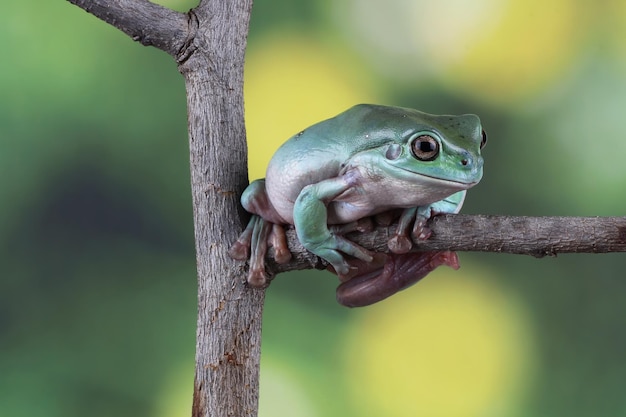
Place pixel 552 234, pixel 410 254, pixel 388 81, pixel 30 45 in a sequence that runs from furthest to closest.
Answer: pixel 388 81, pixel 30 45, pixel 410 254, pixel 552 234

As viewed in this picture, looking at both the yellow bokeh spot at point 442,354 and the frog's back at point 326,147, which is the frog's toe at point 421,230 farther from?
the yellow bokeh spot at point 442,354

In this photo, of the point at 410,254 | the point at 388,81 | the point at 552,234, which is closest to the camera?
the point at 552,234

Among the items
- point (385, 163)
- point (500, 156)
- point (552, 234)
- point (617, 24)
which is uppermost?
point (617, 24)

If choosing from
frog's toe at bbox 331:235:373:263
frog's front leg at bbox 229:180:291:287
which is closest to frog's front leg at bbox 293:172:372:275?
frog's toe at bbox 331:235:373:263

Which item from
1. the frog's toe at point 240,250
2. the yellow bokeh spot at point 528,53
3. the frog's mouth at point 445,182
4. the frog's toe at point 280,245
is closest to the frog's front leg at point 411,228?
the frog's mouth at point 445,182

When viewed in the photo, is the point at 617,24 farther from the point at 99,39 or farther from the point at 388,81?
the point at 99,39

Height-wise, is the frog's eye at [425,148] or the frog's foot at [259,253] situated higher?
the frog's eye at [425,148]

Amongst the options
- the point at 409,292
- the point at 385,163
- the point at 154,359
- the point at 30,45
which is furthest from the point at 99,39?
the point at 385,163

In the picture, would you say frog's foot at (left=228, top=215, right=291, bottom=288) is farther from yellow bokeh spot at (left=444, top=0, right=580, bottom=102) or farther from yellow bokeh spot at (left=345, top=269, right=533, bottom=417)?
yellow bokeh spot at (left=444, top=0, right=580, bottom=102)

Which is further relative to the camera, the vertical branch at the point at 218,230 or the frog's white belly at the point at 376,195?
the vertical branch at the point at 218,230
